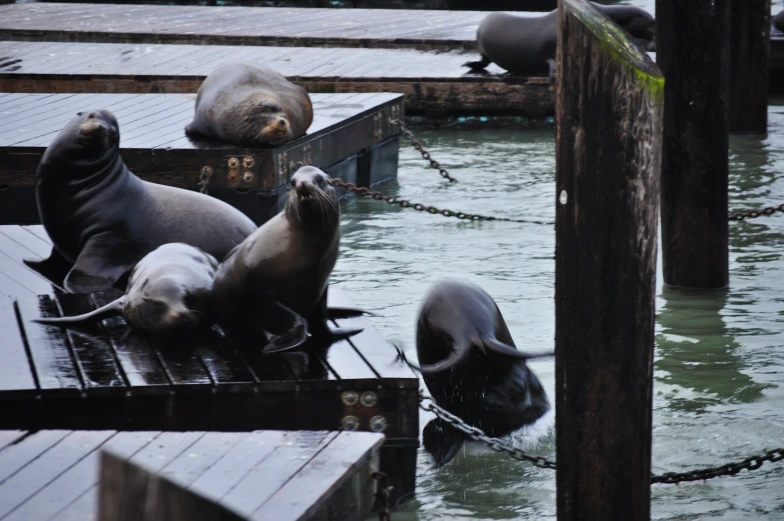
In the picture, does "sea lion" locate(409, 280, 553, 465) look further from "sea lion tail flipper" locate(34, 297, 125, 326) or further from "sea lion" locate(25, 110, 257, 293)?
"sea lion" locate(25, 110, 257, 293)

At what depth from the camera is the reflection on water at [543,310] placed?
3846 mm

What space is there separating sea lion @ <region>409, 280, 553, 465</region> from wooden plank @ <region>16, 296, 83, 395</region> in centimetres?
115

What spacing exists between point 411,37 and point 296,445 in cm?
1077

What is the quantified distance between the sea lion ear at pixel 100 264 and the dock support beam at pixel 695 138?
2.61 m

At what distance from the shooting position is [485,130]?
37.2 feet

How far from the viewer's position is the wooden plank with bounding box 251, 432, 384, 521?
252 cm

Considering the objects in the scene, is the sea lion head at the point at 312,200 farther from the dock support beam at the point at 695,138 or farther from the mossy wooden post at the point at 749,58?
the mossy wooden post at the point at 749,58

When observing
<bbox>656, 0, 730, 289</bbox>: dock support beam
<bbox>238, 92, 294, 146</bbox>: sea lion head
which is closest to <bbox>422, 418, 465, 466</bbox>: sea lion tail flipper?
<bbox>656, 0, 730, 289</bbox>: dock support beam

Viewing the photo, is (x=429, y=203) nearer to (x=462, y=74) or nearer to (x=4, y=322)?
(x=462, y=74)

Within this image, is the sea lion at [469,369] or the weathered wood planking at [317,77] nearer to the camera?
the sea lion at [469,369]

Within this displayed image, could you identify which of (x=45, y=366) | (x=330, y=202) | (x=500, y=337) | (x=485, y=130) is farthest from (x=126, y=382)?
(x=485, y=130)

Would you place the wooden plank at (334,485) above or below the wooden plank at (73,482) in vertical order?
below

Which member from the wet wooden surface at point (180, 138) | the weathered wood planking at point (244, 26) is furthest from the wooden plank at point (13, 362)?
the weathered wood planking at point (244, 26)

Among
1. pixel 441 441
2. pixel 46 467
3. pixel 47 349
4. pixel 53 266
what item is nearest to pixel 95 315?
pixel 47 349
